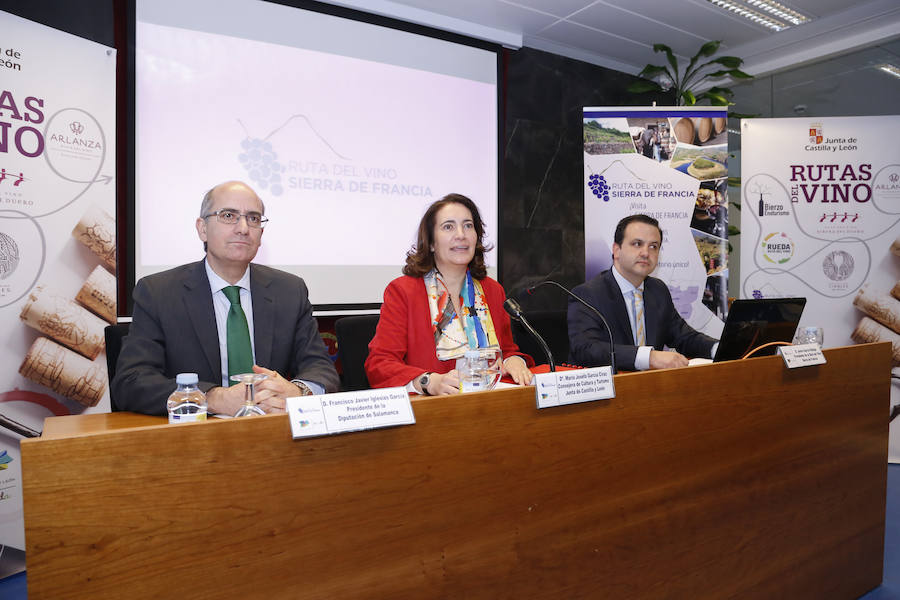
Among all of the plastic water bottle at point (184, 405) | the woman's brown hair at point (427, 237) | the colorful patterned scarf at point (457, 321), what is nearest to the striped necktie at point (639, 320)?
the colorful patterned scarf at point (457, 321)

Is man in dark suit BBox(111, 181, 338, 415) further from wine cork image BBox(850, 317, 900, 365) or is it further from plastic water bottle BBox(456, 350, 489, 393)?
wine cork image BBox(850, 317, 900, 365)

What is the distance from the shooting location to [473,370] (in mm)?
1381

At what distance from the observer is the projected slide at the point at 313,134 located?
9.19ft

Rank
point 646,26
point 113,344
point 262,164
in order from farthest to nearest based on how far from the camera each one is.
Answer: point 646,26 → point 262,164 → point 113,344

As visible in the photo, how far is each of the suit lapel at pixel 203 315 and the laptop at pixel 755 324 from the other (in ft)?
4.83

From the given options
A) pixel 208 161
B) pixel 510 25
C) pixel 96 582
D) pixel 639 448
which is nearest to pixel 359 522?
pixel 96 582

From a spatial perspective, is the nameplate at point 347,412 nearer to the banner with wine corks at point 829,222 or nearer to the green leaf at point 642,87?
the banner with wine corks at point 829,222

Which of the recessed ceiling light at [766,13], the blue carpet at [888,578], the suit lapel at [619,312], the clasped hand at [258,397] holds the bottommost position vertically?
the blue carpet at [888,578]

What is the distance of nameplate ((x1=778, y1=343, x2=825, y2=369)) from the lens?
165 centimetres

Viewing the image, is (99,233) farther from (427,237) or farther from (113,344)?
(427,237)

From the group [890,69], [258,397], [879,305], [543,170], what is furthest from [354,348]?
[890,69]

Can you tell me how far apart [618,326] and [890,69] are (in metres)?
3.44

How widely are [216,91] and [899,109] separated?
4566 millimetres

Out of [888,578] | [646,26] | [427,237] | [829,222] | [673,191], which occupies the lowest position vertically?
[888,578]
